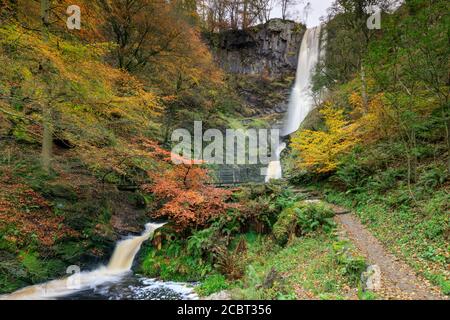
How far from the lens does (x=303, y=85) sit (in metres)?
31.7

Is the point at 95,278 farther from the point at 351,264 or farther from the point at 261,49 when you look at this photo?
the point at 261,49

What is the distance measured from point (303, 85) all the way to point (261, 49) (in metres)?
7.81

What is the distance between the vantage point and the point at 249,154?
24453 millimetres

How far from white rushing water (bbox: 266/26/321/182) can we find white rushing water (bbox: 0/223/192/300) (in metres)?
17.4

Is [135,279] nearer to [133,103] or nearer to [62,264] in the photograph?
[62,264]

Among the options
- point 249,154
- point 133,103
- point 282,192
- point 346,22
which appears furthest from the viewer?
point 249,154

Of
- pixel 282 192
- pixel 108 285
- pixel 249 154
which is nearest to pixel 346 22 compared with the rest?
pixel 282 192

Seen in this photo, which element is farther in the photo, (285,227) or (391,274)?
(285,227)

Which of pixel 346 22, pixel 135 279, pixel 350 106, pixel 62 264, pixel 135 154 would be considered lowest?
pixel 135 279

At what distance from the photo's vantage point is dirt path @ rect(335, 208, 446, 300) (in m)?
4.84
